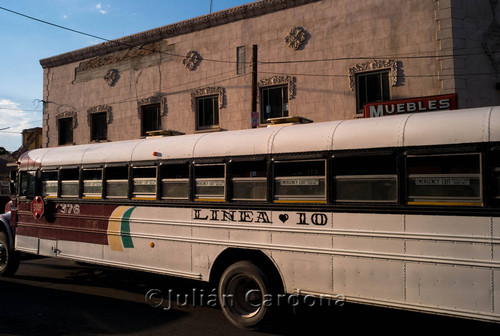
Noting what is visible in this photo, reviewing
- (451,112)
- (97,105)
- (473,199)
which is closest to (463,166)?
(473,199)

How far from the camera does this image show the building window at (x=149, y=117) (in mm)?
18594

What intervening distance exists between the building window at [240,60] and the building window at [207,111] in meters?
1.49

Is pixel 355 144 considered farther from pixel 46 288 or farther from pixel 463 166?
pixel 46 288

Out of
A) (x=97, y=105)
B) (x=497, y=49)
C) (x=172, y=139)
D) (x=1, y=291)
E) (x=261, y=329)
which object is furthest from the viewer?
(x=97, y=105)

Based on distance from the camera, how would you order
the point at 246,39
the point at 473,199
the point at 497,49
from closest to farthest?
the point at 473,199 < the point at 497,49 < the point at 246,39

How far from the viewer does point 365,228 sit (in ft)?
15.7

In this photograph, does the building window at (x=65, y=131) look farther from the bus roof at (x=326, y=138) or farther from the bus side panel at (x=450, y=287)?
the bus side panel at (x=450, y=287)

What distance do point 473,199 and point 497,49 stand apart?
10.2m

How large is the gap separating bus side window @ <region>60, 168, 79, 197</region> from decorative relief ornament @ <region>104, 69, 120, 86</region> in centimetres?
1259

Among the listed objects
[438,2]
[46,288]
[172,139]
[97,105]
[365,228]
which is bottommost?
[46,288]

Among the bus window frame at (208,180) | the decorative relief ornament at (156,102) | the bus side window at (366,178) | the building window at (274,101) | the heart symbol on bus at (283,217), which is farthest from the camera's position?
the decorative relief ornament at (156,102)

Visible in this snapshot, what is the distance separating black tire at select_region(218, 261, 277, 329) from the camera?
17.7 ft

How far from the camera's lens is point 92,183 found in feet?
24.8

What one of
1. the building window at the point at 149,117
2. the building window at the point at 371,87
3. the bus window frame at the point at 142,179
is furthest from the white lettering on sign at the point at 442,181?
the building window at the point at 149,117
